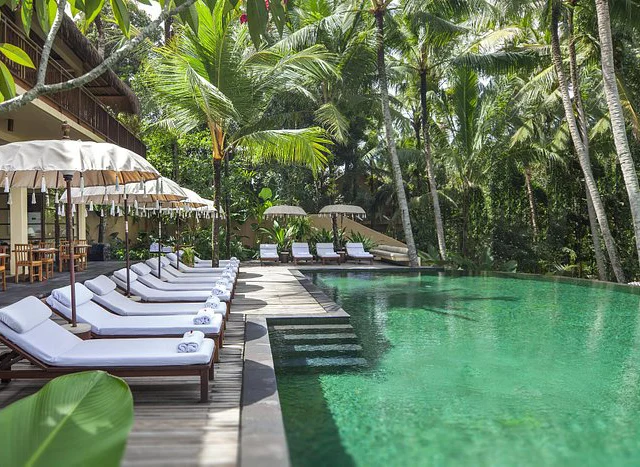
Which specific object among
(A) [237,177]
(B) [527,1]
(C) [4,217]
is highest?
(B) [527,1]

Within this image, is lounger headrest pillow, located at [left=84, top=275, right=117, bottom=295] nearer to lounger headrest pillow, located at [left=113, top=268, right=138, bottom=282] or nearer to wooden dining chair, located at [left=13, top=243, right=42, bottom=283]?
lounger headrest pillow, located at [left=113, top=268, right=138, bottom=282]

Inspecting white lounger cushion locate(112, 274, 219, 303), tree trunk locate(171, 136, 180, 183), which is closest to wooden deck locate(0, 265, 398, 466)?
white lounger cushion locate(112, 274, 219, 303)

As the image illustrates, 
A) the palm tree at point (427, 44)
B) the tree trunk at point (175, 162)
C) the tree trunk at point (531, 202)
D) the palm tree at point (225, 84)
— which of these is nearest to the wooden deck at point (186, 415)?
the palm tree at point (225, 84)

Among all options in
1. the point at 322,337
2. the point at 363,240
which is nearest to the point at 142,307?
the point at 322,337

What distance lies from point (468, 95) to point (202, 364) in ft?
58.1

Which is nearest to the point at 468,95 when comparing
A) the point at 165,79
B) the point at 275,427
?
the point at 165,79

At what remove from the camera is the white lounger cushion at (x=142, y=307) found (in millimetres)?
6195

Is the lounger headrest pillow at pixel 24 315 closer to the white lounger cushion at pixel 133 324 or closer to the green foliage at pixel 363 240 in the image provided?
the white lounger cushion at pixel 133 324

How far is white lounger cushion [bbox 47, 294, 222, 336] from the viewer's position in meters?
5.16

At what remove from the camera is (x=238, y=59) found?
11.9 meters

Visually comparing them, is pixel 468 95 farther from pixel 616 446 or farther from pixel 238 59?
pixel 616 446

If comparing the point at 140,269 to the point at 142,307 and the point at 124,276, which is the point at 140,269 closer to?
the point at 124,276

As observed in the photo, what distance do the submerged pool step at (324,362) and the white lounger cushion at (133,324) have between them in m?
1.30

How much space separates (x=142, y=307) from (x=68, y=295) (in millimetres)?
1418
